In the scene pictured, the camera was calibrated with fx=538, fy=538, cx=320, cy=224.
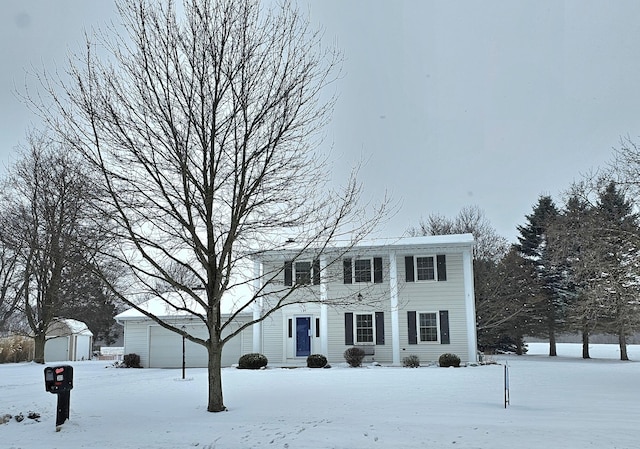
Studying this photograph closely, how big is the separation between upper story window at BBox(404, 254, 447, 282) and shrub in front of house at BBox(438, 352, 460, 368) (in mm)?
3233

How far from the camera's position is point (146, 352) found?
24.3m

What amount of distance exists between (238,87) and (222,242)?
9.94 ft

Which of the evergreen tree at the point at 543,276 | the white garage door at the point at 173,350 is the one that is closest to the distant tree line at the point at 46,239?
the white garage door at the point at 173,350

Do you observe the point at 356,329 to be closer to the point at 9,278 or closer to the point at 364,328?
the point at 364,328

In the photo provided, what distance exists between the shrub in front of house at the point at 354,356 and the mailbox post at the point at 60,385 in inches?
515

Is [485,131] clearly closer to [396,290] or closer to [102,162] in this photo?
[396,290]

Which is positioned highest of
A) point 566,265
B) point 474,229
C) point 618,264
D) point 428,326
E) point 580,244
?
point 474,229

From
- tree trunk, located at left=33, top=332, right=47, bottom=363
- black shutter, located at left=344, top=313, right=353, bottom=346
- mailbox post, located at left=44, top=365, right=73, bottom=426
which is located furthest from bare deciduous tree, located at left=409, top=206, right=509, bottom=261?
mailbox post, located at left=44, top=365, right=73, bottom=426

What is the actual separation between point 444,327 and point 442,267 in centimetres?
240

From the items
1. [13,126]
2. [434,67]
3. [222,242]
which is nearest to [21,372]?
[13,126]

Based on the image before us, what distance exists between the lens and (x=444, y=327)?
21438mm

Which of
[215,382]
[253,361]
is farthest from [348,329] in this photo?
[215,382]

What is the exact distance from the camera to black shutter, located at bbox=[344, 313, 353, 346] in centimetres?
2203

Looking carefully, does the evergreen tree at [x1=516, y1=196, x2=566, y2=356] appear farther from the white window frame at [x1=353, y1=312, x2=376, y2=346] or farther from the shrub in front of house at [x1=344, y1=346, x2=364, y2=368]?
the shrub in front of house at [x1=344, y1=346, x2=364, y2=368]
